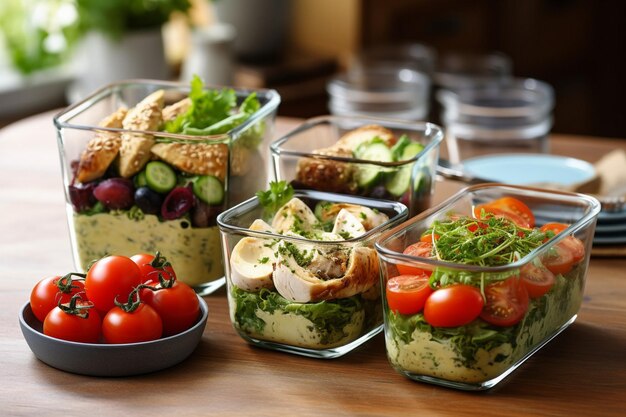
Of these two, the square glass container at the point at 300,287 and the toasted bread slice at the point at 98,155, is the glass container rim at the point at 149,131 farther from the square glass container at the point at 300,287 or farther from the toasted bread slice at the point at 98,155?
the square glass container at the point at 300,287

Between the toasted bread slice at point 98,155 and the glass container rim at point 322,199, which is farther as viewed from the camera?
the toasted bread slice at point 98,155

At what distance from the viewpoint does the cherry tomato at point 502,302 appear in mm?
1266

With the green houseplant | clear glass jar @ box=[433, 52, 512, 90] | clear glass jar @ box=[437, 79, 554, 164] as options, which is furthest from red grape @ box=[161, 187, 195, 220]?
clear glass jar @ box=[433, 52, 512, 90]

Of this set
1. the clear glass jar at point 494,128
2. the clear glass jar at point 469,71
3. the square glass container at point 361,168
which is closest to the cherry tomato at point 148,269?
the square glass container at point 361,168

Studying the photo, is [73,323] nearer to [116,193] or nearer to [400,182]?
[116,193]

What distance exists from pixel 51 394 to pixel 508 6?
327 centimetres

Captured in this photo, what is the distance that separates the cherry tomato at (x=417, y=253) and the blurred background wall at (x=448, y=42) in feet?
7.16

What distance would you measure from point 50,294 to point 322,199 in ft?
1.39

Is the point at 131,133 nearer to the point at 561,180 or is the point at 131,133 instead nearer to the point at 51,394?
the point at 51,394

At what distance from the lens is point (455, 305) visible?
1250 mm

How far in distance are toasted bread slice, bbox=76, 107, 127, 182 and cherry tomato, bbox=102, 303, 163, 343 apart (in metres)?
0.31

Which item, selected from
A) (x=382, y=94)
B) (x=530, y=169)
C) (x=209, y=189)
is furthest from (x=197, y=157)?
(x=382, y=94)

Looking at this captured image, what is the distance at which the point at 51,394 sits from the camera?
4.34 feet

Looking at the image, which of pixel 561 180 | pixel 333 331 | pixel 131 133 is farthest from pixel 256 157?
pixel 561 180
